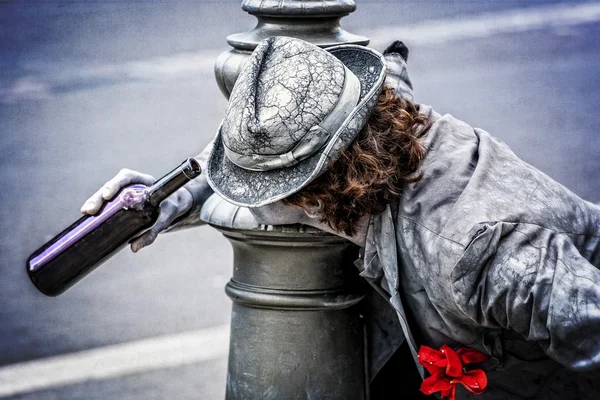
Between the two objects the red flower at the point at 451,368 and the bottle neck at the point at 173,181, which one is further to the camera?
the bottle neck at the point at 173,181

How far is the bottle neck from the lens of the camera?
2318 mm

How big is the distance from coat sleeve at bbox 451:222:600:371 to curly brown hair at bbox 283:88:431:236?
24cm

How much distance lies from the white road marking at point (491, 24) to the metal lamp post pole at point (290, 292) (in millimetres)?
5844

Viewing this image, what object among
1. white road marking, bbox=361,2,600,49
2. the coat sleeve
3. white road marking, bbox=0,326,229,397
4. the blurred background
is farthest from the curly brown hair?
white road marking, bbox=361,2,600,49

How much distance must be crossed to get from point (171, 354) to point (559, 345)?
96.0 inches

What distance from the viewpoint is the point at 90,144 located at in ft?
21.8

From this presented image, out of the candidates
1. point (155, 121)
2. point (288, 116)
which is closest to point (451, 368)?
point (288, 116)

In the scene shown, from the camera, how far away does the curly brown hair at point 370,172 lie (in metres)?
2.14

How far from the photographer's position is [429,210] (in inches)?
85.1

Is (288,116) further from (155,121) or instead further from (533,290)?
(155,121)

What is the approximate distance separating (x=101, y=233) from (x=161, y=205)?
0.59 feet

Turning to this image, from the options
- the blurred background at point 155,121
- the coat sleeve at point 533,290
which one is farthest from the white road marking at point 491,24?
the coat sleeve at point 533,290

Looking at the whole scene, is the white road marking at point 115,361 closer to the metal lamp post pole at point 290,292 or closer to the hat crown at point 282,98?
the metal lamp post pole at point 290,292

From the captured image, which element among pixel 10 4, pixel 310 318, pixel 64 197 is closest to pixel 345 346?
pixel 310 318
